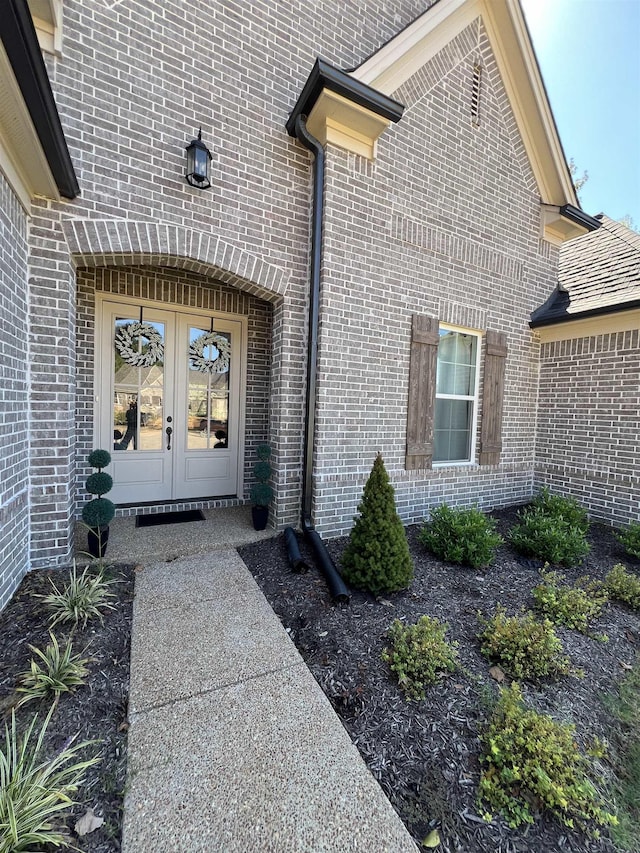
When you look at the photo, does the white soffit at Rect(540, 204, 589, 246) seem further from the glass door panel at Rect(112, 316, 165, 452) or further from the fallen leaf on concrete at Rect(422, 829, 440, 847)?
the fallen leaf on concrete at Rect(422, 829, 440, 847)

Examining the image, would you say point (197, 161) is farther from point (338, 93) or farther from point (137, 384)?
point (137, 384)

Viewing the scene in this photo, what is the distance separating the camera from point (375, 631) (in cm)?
266

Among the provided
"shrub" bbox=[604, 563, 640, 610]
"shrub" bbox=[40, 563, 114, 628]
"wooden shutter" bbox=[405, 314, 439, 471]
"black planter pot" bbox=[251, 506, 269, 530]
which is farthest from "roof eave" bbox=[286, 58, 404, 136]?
"shrub" bbox=[604, 563, 640, 610]

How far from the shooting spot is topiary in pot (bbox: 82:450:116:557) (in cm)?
333

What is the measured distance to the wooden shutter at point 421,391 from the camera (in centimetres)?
473

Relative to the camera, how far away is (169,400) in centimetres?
484

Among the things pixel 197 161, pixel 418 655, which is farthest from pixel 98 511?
pixel 197 161

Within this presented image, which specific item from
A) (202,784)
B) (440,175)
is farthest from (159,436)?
(440,175)

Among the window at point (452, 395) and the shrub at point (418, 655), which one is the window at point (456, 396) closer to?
the window at point (452, 395)

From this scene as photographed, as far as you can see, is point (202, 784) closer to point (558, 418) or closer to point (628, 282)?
point (558, 418)

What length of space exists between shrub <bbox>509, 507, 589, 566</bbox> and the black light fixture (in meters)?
5.16

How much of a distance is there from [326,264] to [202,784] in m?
4.18

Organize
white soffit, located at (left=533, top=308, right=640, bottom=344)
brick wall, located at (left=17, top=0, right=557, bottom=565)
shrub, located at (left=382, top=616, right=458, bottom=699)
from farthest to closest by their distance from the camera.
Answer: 1. white soffit, located at (left=533, top=308, right=640, bottom=344)
2. brick wall, located at (left=17, top=0, right=557, bottom=565)
3. shrub, located at (left=382, top=616, right=458, bottom=699)

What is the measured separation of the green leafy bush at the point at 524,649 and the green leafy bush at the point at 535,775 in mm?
504
